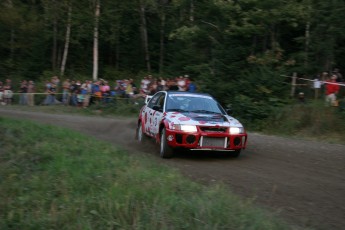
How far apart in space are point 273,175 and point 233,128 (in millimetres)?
1777

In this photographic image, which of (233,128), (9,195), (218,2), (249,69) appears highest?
(218,2)

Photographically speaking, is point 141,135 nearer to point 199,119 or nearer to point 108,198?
point 199,119

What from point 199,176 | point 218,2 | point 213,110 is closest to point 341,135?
point 213,110

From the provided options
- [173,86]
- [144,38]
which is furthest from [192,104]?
[144,38]

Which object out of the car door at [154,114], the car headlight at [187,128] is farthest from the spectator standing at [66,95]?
the car headlight at [187,128]

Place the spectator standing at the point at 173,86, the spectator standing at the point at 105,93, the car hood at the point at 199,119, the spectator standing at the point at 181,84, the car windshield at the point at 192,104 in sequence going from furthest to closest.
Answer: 1. the spectator standing at the point at 105,93
2. the spectator standing at the point at 173,86
3. the spectator standing at the point at 181,84
4. the car windshield at the point at 192,104
5. the car hood at the point at 199,119

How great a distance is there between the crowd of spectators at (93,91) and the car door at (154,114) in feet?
32.4

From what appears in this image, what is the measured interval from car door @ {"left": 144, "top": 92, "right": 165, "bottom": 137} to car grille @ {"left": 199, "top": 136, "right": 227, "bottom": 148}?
1.38 metres

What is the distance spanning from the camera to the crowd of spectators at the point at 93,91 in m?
24.1

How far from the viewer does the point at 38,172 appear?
7.69m

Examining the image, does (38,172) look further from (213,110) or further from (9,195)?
(213,110)

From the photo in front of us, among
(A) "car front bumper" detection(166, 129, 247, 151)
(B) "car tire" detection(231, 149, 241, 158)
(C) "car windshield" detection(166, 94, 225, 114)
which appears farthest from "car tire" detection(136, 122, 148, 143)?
(B) "car tire" detection(231, 149, 241, 158)

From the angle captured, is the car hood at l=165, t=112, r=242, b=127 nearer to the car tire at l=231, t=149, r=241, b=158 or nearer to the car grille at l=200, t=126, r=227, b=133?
the car grille at l=200, t=126, r=227, b=133

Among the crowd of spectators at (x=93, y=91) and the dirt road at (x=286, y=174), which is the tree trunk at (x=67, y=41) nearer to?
the crowd of spectators at (x=93, y=91)
